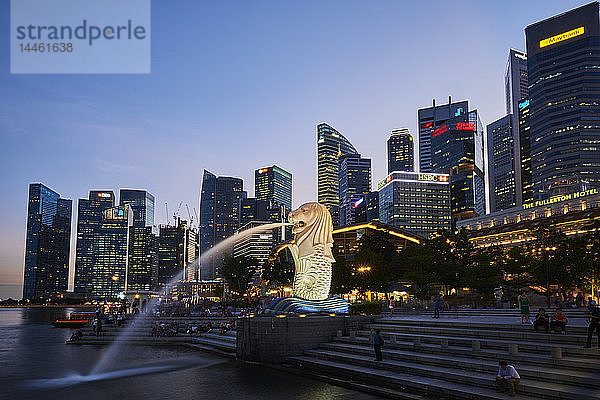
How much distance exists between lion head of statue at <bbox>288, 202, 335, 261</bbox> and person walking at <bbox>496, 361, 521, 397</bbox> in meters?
13.9

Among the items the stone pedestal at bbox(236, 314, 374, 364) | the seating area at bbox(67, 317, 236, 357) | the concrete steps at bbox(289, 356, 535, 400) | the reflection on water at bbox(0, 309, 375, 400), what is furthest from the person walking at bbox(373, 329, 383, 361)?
the seating area at bbox(67, 317, 236, 357)

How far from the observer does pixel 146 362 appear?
2627 cm

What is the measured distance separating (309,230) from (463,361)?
12268mm

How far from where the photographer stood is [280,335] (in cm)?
2456

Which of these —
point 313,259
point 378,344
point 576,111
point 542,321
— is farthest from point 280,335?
point 576,111

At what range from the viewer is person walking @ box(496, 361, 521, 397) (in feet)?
48.4

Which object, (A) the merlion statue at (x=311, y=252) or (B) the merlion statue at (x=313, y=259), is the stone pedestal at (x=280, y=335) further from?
(A) the merlion statue at (x=311, y=252)

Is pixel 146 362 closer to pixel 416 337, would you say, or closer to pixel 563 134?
pixel 416 337

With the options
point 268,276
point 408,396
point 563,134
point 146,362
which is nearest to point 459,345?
point 408,396

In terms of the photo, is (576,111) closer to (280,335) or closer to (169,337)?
(169,337)

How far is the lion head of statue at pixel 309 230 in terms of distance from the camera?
1091 inches

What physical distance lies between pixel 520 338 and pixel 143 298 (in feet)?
264

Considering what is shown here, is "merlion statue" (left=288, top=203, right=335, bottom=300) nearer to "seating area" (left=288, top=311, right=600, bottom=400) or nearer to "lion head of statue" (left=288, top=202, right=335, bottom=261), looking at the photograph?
"lion head of statue" (left=288, top=202, right=335, bottom=261)

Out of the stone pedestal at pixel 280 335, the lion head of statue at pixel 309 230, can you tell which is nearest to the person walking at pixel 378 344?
the stone pedestal at pixel 280 335
